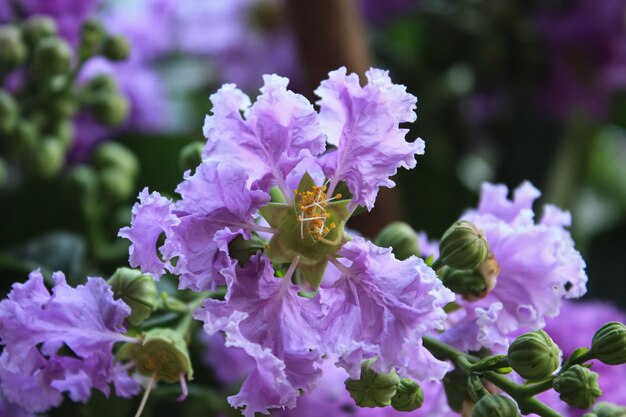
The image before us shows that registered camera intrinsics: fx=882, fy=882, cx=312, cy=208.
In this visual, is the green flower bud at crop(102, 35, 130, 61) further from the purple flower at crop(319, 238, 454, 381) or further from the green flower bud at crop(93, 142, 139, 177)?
the purple flower at crop(319, 238, 454, 381)

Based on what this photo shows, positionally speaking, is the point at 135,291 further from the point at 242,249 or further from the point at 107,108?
the point at 107,108

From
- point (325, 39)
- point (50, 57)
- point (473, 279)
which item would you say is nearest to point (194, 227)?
point (473, 279)

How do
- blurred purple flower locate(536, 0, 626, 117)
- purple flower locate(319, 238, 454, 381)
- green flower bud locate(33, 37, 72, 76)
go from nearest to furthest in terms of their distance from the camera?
purple flower locate(319, 238, 454, 381), green flower bud locate(33, 37, 72, 76), blurred purple flower locate(536, 0, 626, 117)

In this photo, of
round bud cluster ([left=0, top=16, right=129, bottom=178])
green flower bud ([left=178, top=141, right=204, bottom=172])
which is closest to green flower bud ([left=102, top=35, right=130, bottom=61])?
round bud cluster ([left=0, top=16, right=129, bottom=178])

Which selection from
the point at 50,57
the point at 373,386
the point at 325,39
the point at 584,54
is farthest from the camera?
the point at 584,54

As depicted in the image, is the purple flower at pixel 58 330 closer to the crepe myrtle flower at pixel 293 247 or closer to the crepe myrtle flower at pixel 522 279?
the crepe myrtle flower at pixel 293 247
